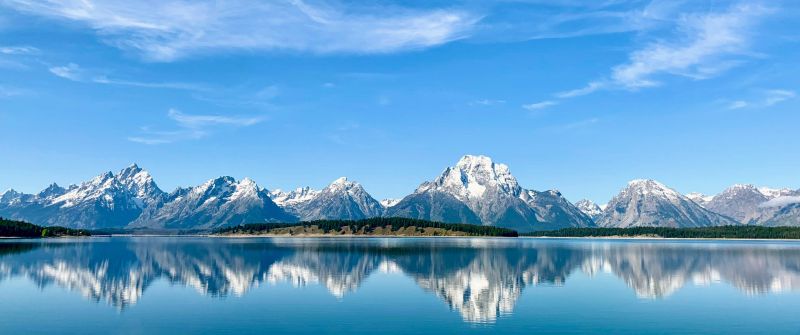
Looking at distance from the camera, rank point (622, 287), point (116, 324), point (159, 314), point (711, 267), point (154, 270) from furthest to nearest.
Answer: point (711, 267), point (154, 270), point (622, 287), point (159, 314), point (116, 324)

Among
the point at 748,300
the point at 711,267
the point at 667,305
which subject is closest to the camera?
the point at 667,305

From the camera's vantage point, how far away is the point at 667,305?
7800cm

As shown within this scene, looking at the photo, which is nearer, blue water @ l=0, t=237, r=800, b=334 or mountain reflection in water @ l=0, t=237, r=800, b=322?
blue water @ l=0, t=237, r=800, b=334

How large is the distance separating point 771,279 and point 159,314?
3993 inches

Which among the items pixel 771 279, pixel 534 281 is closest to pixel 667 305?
pixel 534 281

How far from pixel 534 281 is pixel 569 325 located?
143 feet

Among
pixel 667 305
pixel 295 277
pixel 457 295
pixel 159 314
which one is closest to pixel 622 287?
pixel 667 305

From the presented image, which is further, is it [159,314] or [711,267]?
[711,267]

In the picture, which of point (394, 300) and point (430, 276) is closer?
point (394, 300)

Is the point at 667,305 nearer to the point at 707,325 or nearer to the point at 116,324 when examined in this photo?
the point at 707,325

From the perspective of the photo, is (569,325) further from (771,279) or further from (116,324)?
(771,279)

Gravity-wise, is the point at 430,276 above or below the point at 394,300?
above

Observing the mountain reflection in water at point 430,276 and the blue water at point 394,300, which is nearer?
the blue water at point 394,300

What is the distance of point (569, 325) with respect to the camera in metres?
62.8
